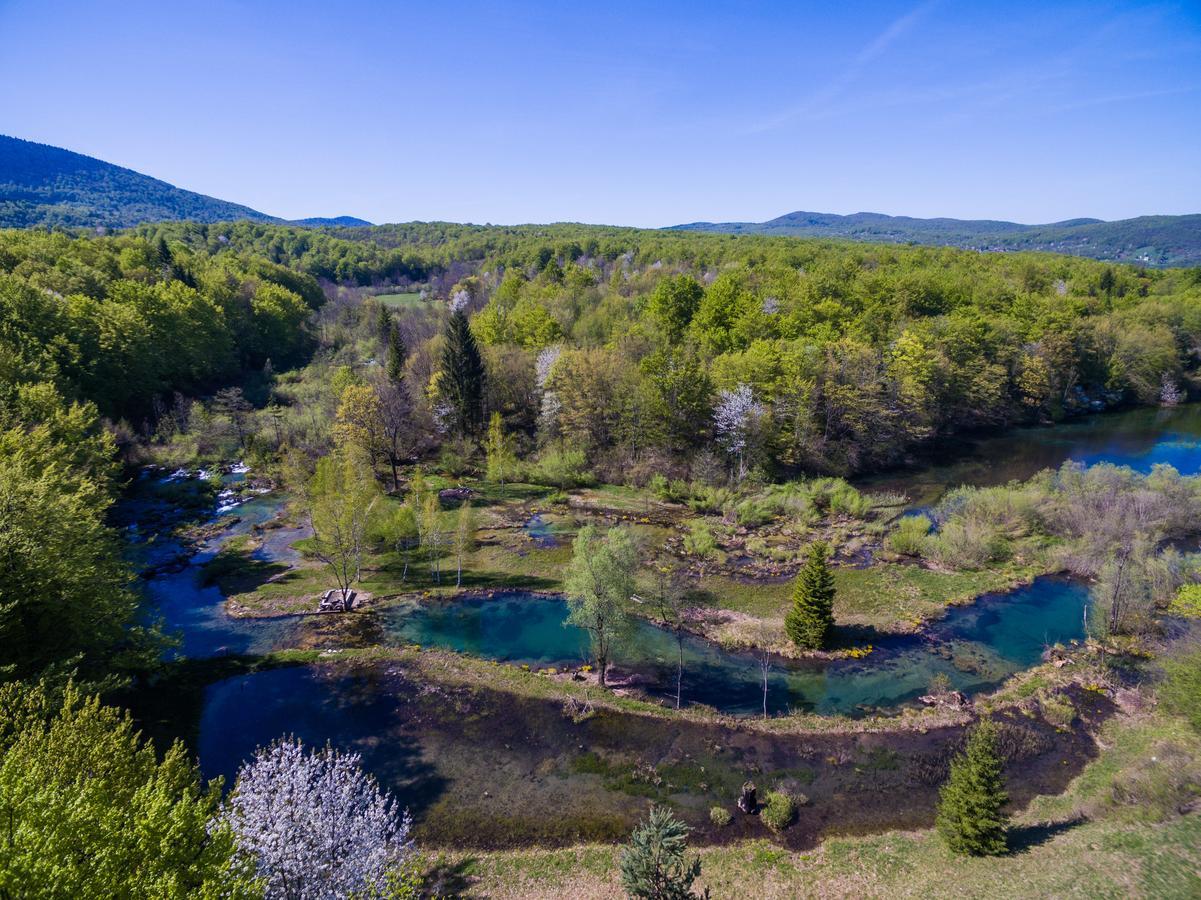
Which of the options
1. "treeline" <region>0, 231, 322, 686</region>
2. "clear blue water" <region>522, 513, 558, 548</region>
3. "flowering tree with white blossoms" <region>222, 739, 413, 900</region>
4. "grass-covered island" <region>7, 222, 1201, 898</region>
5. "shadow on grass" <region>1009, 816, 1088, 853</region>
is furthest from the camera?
"clear blue water" <region>522, 513, 558, 548</region>

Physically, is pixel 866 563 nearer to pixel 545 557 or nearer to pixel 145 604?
pixel 545 557

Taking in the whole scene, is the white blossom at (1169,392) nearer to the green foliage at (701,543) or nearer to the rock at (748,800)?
the green foliage at (701,543)

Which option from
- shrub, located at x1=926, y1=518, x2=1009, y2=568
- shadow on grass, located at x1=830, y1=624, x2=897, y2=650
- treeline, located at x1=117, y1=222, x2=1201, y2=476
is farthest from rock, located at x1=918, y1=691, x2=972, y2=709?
treeline, located at x1=117, y1=222, x2=1201, y2=476

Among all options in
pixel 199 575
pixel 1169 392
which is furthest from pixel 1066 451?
pixel 199 575

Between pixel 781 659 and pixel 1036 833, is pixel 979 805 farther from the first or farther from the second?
pixel 781 659

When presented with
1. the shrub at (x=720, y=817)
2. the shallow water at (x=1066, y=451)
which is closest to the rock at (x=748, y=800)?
the shrub at (x=720, y=817)

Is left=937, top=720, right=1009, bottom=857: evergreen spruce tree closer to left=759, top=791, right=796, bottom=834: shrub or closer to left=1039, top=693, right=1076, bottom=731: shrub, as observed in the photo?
left=759, top=791, right=796, bottom=834: shrub
